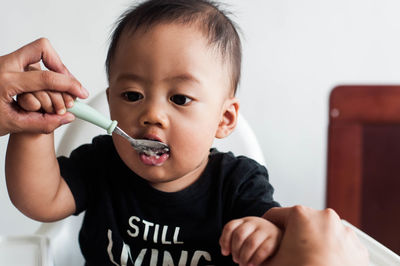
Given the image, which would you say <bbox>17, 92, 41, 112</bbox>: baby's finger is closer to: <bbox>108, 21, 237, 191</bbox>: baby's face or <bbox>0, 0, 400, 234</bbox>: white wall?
<bbox>108, 21, 237, 191</bbox>: baby's face

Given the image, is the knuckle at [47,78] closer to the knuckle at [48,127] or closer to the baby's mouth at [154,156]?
the knuckle at [48,127]

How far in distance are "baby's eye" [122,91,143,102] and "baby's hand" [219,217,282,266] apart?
0.23 meters

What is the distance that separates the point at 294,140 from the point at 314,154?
7 centimetres

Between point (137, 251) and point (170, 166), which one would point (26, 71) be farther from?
point (137, 251)

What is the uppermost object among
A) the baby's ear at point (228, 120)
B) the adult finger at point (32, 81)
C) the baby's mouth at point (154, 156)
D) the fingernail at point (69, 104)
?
the adult finger at point (32, 81)

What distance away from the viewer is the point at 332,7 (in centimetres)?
145

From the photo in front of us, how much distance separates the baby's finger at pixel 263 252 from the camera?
0.55 m

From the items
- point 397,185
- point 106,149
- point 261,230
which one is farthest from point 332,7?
point 261,230

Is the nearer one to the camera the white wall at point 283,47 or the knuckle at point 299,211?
the knuckle at point 299,211

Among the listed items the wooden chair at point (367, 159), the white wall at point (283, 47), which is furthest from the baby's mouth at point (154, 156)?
the white wall at point (283, 47)

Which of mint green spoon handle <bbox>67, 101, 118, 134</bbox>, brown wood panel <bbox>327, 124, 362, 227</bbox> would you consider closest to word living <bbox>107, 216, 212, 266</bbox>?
mint green spoon handle <bbox>67, 101, 118, 134</bbox>

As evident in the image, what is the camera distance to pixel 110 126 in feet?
2.09

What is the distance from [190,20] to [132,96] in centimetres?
13

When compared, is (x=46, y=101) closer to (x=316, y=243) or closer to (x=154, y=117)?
(x=154, y=117)
